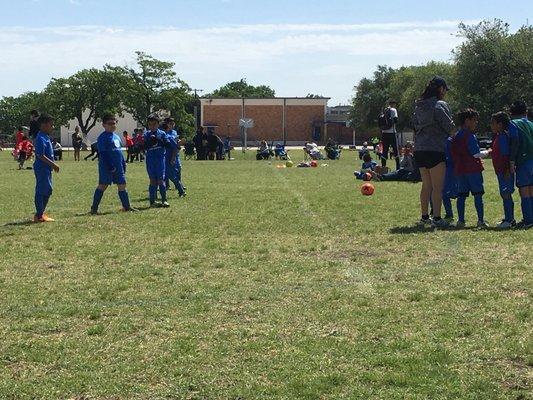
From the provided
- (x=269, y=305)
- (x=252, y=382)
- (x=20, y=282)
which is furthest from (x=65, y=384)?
(x=20, y=282)

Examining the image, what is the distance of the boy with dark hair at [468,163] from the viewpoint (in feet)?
37.8

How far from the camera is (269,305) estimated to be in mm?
6590

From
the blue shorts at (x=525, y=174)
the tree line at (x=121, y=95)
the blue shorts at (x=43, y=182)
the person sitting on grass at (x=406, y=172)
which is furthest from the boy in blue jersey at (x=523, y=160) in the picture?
the tree line at (x=121, y=95)

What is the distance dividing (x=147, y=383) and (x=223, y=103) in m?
99.7

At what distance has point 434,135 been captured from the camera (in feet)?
37.7

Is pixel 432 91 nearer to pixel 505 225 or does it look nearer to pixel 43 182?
pixel 505 225

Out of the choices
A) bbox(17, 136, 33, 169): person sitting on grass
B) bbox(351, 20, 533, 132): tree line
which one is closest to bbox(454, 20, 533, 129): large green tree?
bbox(351, 20, 533, 132): tree line

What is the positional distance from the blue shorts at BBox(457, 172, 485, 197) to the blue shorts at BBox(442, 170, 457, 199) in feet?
1.01

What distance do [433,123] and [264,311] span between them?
5943 millimetres

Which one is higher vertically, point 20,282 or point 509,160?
point 509,160

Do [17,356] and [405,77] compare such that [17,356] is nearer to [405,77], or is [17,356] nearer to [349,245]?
[349,245]

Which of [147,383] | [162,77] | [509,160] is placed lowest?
[147,383]

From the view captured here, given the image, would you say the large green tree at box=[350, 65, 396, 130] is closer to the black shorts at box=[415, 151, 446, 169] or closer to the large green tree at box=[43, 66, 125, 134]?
the large green tree at box=[43, 66, 125, 134]

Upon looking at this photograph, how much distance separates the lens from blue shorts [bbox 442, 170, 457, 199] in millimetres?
12078
